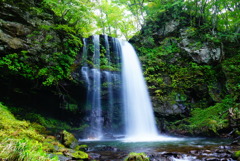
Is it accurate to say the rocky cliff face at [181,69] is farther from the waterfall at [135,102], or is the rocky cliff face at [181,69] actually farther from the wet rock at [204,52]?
the waterfall at [135,102]

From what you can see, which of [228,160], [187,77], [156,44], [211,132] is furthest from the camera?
[156,44]

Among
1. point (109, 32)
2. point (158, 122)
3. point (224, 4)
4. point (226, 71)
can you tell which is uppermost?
point (109, 32)

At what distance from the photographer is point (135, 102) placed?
15289 mm

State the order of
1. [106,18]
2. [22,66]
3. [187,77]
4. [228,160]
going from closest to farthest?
[228,160] < [22,66] < [187,77] < [106,18]

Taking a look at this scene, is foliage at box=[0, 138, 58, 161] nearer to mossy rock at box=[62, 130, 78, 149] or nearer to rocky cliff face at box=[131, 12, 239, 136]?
mossy rock at box=[62, 130, 78, 149]

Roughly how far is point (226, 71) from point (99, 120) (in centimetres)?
1299

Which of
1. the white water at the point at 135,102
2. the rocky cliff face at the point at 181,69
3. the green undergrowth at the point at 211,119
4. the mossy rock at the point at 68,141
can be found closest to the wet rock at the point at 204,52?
the rocky cliff face at the point at 181,69

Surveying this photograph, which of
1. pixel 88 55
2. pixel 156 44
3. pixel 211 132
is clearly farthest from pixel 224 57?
pixel 88 55

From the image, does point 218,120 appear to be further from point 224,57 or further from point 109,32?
point 109,32

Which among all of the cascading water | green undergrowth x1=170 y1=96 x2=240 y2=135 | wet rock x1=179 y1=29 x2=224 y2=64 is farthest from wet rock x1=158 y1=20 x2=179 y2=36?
green undergrowth x1=170 y1=96 x2=240 y2=135

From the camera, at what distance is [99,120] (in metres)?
15.3

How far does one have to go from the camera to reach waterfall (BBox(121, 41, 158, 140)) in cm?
1402

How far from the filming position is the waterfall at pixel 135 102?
46.0ft

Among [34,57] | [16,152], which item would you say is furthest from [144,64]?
[16,152]
